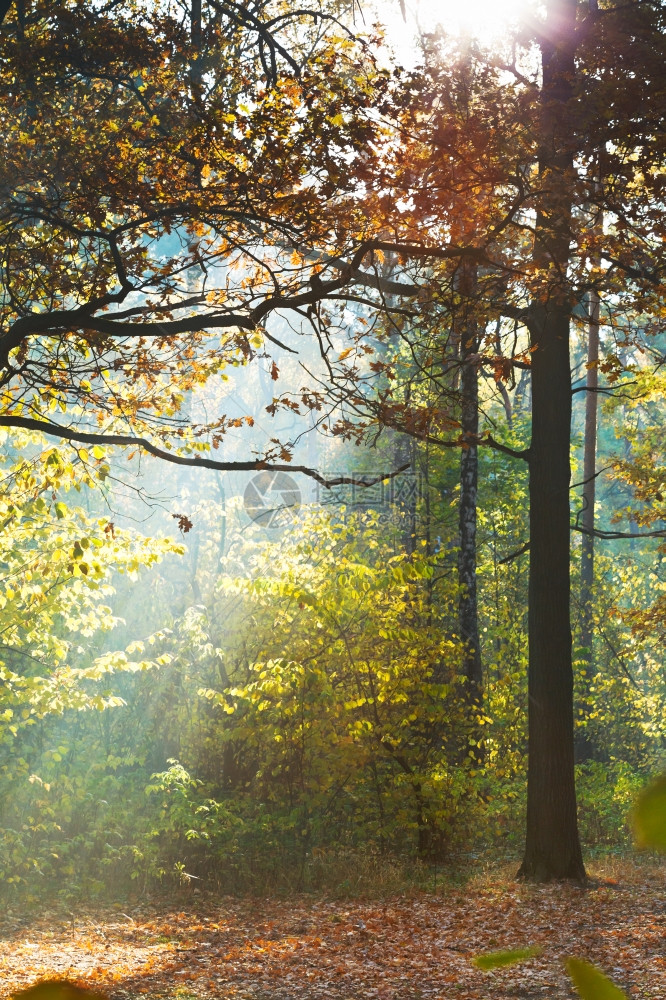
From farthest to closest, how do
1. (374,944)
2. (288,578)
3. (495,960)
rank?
(288,578), (374,944), (495,960)

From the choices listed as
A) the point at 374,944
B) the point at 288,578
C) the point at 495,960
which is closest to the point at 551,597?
the point at 288,578

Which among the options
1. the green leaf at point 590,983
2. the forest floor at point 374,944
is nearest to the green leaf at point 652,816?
the green leaf at point 590,983

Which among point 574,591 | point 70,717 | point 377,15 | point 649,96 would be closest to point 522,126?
point 649,96

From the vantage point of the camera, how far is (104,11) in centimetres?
725

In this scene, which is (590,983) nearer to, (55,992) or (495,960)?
(495,960)

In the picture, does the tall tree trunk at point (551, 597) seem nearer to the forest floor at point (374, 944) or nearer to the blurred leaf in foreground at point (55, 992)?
the forest floor at point (374, 944)

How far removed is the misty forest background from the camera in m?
7.16

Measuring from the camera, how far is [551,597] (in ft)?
33.2

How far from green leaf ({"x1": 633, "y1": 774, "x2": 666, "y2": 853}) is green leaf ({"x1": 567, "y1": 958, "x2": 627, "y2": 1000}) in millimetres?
78

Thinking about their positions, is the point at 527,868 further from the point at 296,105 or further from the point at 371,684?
the point at 296,105

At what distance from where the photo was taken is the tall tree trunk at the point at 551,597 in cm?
974

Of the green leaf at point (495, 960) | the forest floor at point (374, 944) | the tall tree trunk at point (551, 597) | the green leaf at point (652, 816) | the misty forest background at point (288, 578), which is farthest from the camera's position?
the tall tree trunk at point (551, 597)

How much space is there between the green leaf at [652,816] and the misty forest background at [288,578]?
20.9 ft

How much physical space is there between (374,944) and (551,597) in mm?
3959
